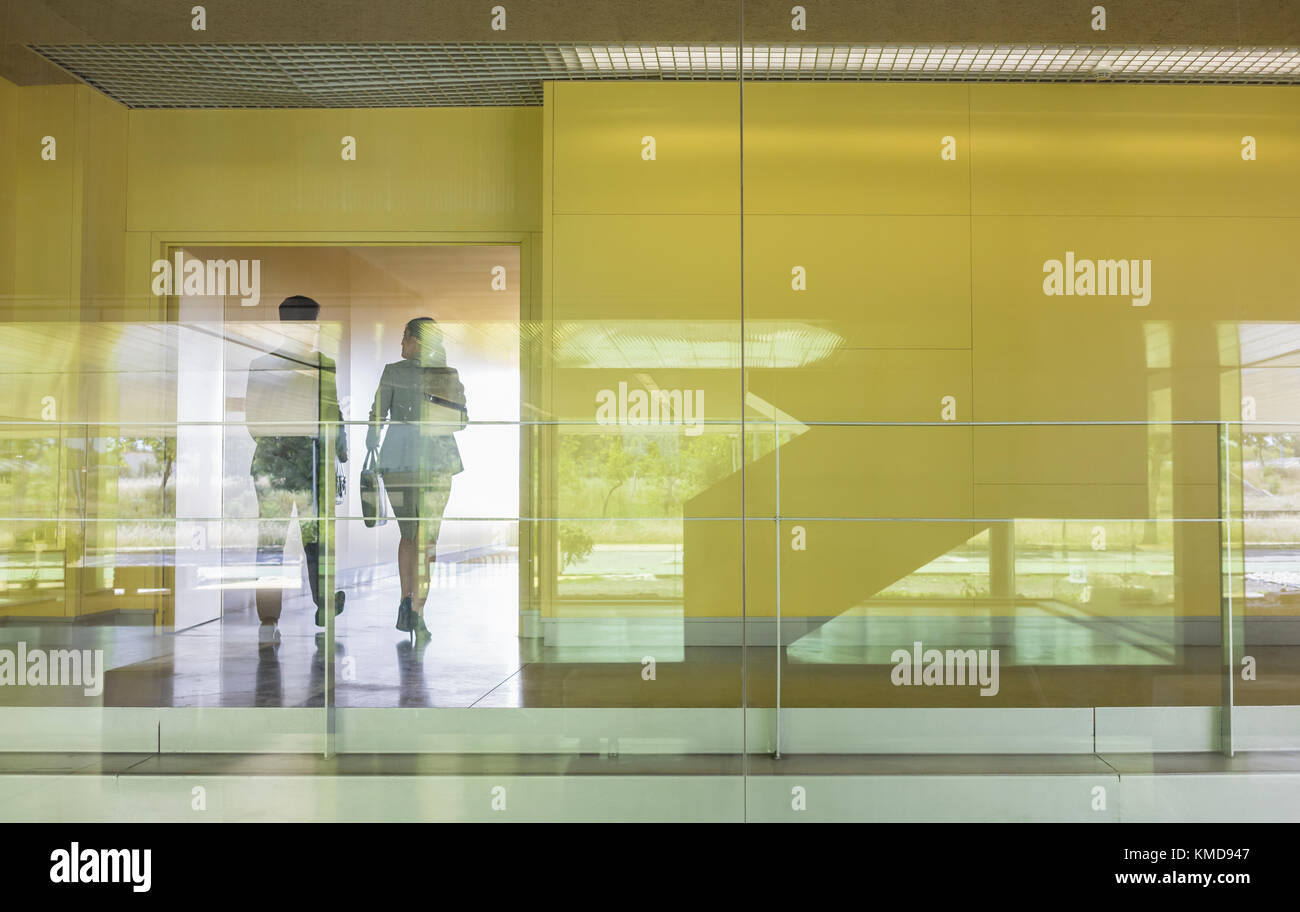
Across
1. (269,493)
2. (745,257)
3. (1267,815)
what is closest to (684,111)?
(745,257)

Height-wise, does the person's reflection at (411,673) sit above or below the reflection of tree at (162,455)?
below

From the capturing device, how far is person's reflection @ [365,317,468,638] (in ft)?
8.11

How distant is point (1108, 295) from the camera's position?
2623 millimetres

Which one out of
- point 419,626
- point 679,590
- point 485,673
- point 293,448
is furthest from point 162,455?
point 679,590

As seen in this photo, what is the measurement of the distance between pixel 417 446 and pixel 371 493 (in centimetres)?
17

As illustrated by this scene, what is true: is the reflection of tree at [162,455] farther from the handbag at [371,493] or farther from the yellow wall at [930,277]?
the yellow wall at [930,277]

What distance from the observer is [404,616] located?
2494mm

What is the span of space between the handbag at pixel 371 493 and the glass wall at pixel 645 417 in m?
0.01

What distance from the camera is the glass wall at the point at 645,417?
2.48m

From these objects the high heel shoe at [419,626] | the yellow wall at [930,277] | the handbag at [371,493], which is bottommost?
the high heel shoe at [419,626]

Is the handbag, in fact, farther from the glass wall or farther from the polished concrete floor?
the polished concrete floor

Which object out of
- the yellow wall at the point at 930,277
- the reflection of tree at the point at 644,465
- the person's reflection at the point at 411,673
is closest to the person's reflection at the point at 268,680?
the person's reflection at the point at 411,673
